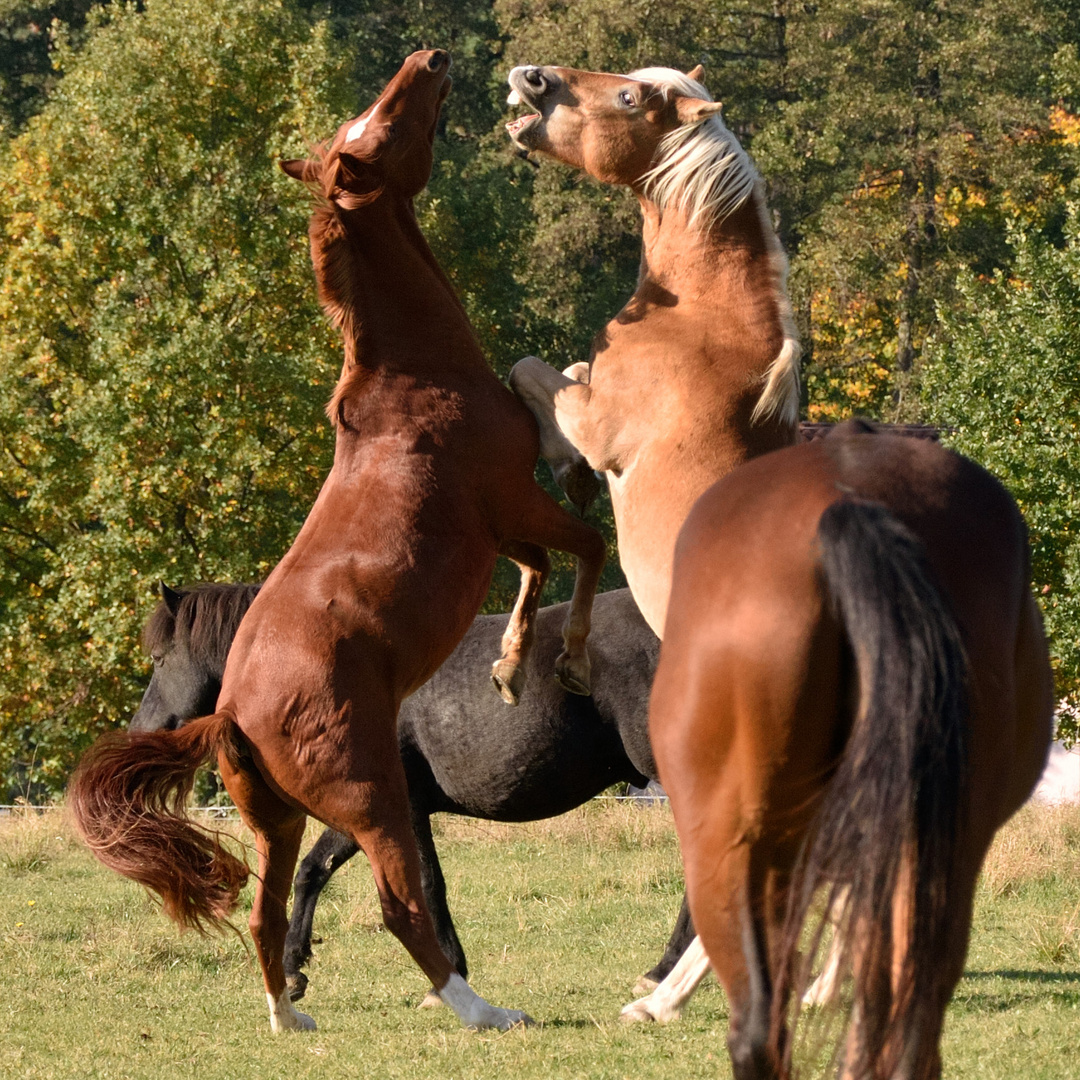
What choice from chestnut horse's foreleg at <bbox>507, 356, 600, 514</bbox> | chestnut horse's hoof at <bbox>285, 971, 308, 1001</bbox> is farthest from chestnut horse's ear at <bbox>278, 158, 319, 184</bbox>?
chestnut horse's hoof at <bbox>285, 971, 308, 1001</bbox>

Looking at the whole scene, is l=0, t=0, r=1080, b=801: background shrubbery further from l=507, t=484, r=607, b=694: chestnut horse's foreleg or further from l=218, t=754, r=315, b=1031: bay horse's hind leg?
l=218, t=754, r=315, b=1031: bay horse's hind leg

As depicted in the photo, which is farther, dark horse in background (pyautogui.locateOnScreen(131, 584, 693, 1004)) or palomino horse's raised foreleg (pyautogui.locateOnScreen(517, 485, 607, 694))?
dark horse in background (pyautogui.locateOnScreen(131, 584, 693, 1004))

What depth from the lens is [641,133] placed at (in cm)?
459

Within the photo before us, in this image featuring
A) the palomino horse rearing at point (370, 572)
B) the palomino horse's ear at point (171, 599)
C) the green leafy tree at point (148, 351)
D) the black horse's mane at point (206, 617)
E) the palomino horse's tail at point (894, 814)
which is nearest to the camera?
the palomino horse's tail at point (894, 814)

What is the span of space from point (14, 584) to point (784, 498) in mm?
22925

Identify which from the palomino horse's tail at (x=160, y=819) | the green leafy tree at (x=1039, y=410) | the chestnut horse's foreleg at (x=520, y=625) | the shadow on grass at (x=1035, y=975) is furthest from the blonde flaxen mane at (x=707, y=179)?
the green leafy tree at (x=1039, y=410)

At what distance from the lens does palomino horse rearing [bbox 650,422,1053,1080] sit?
239cm

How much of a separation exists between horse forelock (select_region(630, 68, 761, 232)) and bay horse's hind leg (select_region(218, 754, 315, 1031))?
7.91ft

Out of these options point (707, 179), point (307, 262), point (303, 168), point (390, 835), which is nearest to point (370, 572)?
point (390, 835)

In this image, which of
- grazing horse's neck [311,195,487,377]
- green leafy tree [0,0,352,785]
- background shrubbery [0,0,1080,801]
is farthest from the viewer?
green leafy tree [0,0,352,785]

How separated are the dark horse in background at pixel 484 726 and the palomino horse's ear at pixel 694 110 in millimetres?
2663

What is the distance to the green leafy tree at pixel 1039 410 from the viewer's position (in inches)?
695

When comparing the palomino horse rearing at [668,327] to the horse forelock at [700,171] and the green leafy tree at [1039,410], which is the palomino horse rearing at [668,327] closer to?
the horse forelock at [700,171]

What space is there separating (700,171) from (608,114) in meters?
0.38
